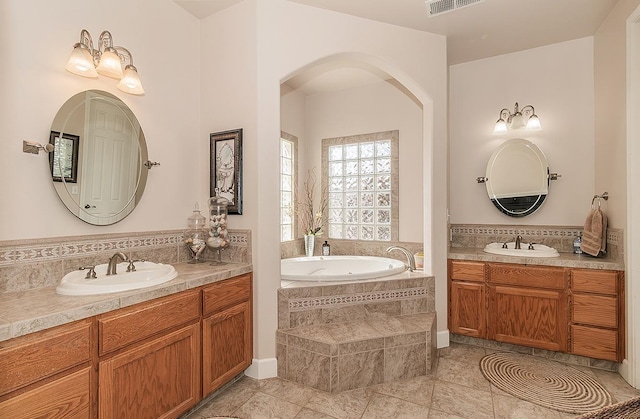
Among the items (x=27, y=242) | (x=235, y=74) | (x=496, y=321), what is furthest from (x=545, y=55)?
(x=27, y=242)

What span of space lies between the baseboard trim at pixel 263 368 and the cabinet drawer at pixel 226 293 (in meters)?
0.49

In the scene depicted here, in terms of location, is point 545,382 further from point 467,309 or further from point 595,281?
point 595,281

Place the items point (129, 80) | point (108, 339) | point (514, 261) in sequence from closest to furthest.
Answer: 1. point (108, 339)
2. point (129, 80)
3. point (514, 261)

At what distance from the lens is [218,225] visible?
253 cm

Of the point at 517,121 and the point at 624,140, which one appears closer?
the point at 624,140

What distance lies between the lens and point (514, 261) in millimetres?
2867

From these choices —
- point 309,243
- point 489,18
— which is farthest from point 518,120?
point 309,243

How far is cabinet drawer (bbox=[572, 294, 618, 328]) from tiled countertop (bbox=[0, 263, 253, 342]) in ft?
9.46

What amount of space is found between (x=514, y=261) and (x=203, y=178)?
9.11 feet

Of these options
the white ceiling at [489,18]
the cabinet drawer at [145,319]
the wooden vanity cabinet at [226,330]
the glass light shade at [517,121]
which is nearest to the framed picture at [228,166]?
the wooden vanity cabinet at [226,330]

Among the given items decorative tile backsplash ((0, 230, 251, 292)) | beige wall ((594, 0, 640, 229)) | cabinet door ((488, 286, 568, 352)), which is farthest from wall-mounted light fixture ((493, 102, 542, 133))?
decorative tile backsplash ((0, 230, 251, 292))

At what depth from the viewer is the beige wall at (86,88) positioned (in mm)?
1701

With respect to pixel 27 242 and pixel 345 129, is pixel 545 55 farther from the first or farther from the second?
pixel 27 242

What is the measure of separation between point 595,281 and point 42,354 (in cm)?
351
